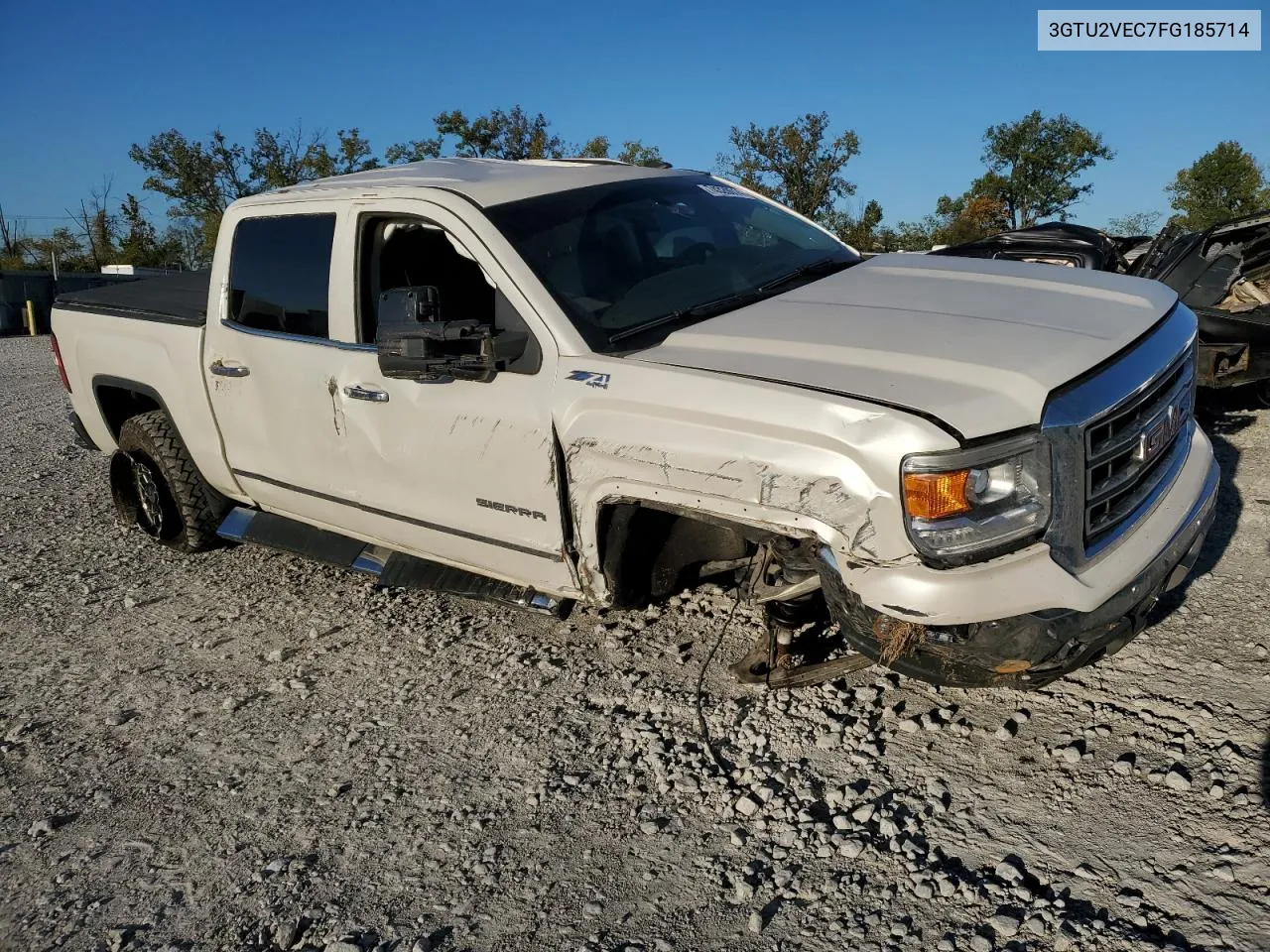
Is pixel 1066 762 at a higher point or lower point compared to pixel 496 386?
lower

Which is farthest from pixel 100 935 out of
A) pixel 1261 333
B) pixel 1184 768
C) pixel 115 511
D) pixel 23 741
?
pixel 1261 333

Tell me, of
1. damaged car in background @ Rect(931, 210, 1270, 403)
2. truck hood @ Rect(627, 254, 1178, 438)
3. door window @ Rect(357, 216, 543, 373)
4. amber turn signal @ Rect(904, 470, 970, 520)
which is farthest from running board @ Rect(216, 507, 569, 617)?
damaged car in background @ Rect(931, 210, 1270, 403)

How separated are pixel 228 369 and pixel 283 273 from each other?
1.89 feet

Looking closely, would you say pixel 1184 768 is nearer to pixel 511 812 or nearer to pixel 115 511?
pixel 511 812

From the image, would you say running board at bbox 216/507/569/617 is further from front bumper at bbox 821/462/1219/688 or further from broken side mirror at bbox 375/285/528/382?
front bumper at bbox 821/462/1219/688

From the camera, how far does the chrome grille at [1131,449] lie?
271 centimetres

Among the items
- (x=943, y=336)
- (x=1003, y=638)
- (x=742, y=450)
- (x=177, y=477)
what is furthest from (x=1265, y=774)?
(x=177, y=477)

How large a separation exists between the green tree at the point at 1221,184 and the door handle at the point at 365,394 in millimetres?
41613

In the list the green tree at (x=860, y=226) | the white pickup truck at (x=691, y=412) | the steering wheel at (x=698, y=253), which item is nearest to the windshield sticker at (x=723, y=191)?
the white pickup truck at (x=691, y=412)

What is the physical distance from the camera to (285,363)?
4.35 m

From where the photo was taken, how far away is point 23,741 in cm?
373

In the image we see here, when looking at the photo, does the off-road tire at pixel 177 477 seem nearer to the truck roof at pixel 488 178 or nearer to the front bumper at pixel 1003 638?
the truck roof at pixel 488 178

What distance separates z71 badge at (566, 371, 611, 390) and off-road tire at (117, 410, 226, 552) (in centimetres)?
302

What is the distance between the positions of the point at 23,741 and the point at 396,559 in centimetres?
154
